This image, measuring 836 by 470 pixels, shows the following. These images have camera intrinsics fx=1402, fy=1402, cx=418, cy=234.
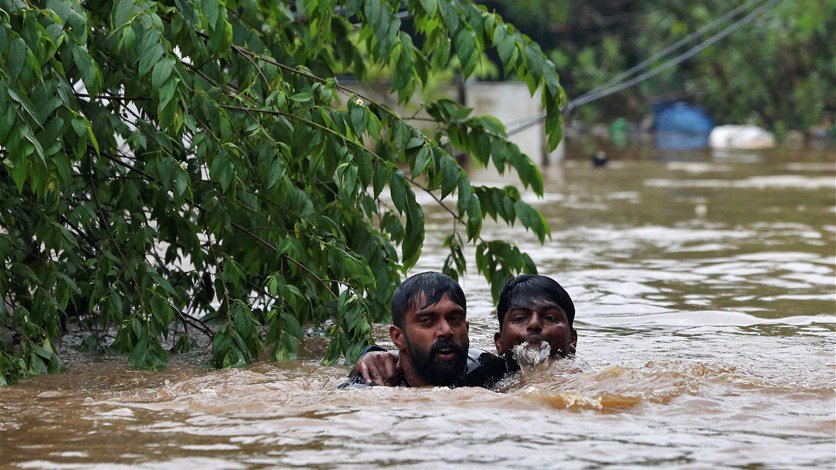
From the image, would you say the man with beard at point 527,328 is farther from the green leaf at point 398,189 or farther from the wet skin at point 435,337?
the green leaf at point 398,189

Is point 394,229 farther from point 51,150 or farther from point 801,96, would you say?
point 801,96

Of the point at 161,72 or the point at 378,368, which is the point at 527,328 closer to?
the point at 378,368

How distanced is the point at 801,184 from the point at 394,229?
12077mm

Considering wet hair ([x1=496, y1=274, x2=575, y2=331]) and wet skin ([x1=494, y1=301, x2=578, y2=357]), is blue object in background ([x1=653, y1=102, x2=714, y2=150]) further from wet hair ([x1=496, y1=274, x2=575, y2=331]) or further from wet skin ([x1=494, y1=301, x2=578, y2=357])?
wet skin ([x1=494, y1=301, x2=578, y2=357])

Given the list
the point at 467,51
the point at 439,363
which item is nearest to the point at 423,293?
the point at 439,363

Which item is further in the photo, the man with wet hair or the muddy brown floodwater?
the man with wet hair

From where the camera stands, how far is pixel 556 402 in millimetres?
5637

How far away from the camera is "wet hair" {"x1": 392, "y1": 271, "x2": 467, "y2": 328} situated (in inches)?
241

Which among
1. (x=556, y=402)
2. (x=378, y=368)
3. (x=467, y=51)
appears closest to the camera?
(x=556, y=402)

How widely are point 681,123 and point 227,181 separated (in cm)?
2646

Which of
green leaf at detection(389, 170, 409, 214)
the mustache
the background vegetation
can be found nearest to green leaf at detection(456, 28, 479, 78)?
green leaf at detection(389, 170, 409, 214)

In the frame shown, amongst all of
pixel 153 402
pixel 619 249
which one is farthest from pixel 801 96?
pixel 153 402

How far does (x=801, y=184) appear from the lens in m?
18.5

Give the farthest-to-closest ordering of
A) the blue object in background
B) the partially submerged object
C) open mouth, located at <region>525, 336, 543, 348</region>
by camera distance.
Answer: the blue object in background < the partially submerged object < open mouth, located at <region>525, 336, 543, 348</region>
